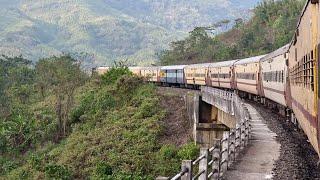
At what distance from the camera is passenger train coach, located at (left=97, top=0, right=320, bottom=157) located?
31.5 feet

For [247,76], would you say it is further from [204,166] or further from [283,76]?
[204,166]

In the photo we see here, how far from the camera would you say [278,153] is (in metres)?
14.6

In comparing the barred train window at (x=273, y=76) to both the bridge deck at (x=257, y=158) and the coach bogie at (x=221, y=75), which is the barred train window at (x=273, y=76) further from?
the coach bogie at (x=221, y=75)

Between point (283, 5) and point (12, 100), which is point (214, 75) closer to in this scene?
point (12, 100)

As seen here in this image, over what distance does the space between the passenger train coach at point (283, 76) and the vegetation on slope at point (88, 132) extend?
5.92 metres

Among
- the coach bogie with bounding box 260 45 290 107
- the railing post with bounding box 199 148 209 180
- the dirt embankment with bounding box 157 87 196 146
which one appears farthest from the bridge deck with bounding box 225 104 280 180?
the dirt embankment with bounding box 157 87 196 146

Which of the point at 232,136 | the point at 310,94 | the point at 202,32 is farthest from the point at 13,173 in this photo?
the point at 202,32

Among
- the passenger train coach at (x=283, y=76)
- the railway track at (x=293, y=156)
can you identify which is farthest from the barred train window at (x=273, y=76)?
the railway track at (x=293, y=156)

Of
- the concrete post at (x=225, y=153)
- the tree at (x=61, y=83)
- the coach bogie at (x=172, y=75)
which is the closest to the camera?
the concrete post at (x=225, y=153)

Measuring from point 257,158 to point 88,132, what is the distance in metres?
28.8

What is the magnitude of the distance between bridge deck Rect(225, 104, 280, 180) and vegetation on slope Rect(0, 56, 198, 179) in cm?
723

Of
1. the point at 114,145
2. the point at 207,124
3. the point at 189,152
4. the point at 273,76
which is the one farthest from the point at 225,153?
the point at 114,145

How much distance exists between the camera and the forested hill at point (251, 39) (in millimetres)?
86750

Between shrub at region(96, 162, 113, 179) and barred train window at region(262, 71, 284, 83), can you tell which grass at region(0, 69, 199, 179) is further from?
barred train window at region(262, 71, 284, 83)
